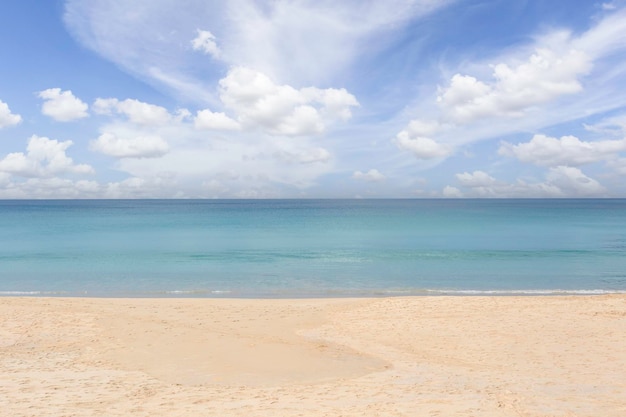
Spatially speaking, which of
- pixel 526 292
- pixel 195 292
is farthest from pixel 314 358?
pixel 526 292

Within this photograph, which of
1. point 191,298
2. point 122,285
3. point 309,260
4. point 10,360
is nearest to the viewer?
point 10,360

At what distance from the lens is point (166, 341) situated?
42.0 ft

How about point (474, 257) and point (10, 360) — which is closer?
point (10, 360)

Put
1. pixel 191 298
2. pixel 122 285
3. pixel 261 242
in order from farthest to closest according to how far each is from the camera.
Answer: pixel 261 242, pixel 122 285, pixel 191 298

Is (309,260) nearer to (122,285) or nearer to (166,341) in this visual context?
(122,285)

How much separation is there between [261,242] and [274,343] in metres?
30.8

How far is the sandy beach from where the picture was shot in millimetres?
8273

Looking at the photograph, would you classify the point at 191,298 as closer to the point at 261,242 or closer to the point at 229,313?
the point at 229,313

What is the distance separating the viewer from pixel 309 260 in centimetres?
3122

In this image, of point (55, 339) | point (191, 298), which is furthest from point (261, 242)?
point (55, 339)

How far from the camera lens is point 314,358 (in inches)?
447

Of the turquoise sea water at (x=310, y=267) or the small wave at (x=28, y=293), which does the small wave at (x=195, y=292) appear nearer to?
the turquoise sea water at (x=310, y=267)

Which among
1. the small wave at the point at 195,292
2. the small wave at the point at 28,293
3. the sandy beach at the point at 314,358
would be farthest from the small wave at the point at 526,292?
the small wave at the point at 28,293

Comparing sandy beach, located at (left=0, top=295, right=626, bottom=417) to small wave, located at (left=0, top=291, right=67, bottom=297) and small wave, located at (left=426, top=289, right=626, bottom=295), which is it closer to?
small wave, located at (left=426, top=289, right=626, bottom=295)
